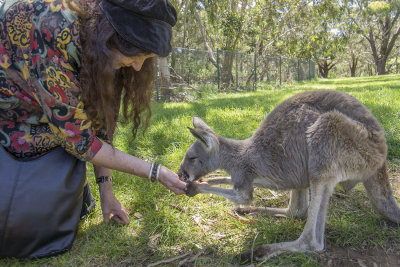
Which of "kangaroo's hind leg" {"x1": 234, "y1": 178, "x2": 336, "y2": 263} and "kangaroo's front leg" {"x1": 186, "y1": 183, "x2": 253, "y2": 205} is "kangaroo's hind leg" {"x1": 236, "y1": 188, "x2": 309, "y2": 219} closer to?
"kangaroo's front leg" {"x1": 186, "y1": 183, "x2": 253, "y2": 205}

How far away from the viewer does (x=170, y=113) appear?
535 cm

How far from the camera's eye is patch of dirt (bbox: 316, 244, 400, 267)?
72.1 inches

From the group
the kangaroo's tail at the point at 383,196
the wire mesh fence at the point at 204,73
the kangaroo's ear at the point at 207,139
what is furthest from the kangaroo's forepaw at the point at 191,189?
the wire mesh fence at the point at 204,73

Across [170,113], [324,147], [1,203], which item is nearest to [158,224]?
[1,203]

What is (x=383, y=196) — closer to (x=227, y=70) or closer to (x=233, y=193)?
(x=233, y=193)

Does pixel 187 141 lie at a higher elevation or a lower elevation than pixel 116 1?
lower

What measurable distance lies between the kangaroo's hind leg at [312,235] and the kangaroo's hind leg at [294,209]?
390 millimetres

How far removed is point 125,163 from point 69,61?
690mm

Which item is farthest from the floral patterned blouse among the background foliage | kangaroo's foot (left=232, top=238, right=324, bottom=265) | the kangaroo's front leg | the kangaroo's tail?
the background foliage

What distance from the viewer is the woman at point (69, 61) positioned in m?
1.70

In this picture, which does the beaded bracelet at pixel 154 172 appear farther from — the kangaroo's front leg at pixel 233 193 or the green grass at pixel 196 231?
the green grass at pixel 196 231

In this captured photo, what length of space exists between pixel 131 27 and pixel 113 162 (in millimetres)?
816

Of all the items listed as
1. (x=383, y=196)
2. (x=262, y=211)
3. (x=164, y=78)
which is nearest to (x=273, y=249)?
(x=262, y=211)

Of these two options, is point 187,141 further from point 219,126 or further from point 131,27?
point 131,27
